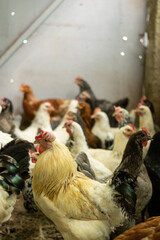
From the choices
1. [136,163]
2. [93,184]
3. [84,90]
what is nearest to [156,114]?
[84,90]

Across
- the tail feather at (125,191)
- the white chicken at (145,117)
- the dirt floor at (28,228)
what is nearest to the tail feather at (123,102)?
the white chicken at (145,117)

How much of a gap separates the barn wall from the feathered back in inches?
145

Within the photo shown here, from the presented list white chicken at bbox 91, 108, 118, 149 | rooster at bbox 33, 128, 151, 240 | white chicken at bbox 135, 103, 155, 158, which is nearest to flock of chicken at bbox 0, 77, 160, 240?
rooster at bbox 33, 128, 151, 240

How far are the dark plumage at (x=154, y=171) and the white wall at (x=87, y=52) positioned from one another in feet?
8.95

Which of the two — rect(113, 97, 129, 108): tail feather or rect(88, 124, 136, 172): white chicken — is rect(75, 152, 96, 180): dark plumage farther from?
rect(113, 97, 129, 108): tail feather

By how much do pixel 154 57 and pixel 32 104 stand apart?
2.29 m

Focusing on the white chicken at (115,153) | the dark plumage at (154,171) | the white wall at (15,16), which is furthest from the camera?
the white wall at (15,16)

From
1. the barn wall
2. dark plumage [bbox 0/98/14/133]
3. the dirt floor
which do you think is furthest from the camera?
the barn wall

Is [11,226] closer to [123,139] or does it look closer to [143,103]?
[123,139]

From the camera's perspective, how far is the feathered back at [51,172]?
3490 mm

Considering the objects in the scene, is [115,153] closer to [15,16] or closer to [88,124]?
[88,124]

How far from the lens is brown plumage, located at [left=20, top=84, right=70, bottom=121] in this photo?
7055 millimetres

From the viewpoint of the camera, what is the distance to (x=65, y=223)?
3.38 meters

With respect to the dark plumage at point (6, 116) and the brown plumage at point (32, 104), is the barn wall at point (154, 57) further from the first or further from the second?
the dark plumage at point (6, 116)
